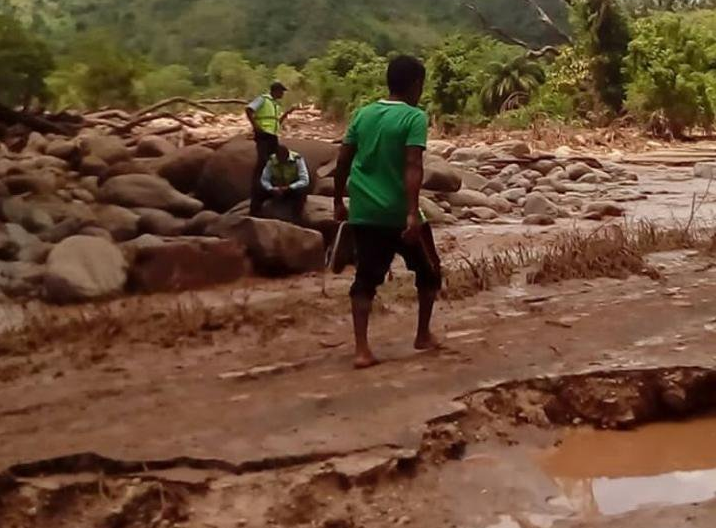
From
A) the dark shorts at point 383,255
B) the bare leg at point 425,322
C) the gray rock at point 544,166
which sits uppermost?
the dark shorts at point 383,255

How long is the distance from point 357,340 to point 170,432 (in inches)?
43.1

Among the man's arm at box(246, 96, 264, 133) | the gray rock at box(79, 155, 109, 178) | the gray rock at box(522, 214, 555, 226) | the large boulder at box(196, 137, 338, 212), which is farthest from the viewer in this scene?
the gray rock at box(79, 155, 109, 178)

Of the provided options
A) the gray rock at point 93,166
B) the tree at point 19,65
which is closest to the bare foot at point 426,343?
the gray rock at point 93,166

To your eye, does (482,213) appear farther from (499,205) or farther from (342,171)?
(342,171)

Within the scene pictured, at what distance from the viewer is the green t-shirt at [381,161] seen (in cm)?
452

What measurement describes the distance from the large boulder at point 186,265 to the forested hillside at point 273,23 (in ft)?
116

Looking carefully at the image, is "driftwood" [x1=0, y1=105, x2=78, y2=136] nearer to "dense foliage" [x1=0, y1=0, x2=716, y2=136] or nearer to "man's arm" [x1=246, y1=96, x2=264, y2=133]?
"dense foliage" [x1=0, y1=0, x2=716, y2=136]

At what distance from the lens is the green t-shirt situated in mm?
4523

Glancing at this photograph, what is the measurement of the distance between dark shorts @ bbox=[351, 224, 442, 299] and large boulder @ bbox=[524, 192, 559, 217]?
635 cm

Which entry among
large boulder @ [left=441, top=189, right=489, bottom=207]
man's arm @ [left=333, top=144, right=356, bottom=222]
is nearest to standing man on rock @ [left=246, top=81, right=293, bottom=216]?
large boulder @ [left=441, top=189, right=489, bottom=207]

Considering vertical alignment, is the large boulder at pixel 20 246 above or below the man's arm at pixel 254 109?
below

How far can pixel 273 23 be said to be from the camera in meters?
45.3

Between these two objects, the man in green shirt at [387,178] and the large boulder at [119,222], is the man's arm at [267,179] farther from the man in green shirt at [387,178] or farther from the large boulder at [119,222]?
the man in green shirt at [387,178]

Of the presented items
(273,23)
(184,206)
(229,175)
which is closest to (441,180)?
(229,175)
